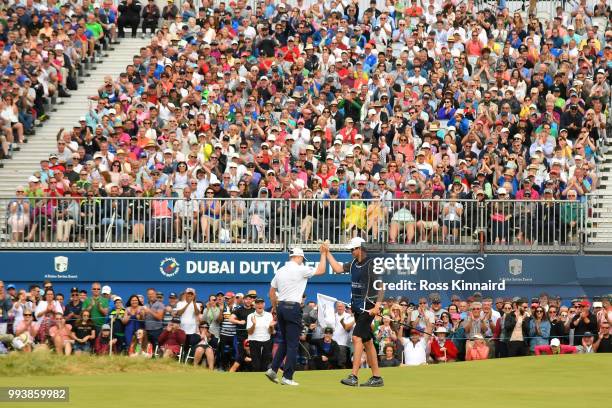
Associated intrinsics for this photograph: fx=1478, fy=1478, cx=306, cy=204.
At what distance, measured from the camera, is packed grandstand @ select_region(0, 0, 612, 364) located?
28.1 meters

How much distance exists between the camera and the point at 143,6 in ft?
136

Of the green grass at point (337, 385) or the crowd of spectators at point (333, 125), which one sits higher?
the crowd of spectators at point (333, 125)

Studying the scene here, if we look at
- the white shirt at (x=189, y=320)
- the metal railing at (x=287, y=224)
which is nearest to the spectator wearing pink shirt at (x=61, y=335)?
the white shirt at (x=189, y=320)

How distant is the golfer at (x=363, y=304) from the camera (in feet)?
66.9

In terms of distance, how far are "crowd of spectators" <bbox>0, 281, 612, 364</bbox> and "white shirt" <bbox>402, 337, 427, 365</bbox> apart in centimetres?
2

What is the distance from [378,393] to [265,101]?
1608cm

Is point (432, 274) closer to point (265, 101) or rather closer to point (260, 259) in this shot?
point (260, 259)

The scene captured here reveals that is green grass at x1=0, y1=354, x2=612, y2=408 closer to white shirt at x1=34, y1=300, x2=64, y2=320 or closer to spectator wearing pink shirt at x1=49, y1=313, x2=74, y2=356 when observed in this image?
spectator wearing pink shirt at x1=49, y1=313, x2=74, y2=356

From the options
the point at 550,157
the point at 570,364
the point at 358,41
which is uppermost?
the point at 358,41

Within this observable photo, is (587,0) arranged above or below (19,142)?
above

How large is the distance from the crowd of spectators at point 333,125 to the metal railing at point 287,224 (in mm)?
41

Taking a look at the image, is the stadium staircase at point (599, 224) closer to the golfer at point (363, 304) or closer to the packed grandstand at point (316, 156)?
the packed grandstand at point (316, 156)

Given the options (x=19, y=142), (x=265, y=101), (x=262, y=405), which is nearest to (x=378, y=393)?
(x=262, y=405)

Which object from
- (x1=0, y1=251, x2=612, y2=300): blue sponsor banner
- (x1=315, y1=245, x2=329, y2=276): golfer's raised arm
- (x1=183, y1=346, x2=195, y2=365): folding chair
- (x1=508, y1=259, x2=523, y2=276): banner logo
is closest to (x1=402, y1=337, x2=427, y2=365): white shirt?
(x1=0, y1=251, x2=612, y2=300): blue sponsor banner
